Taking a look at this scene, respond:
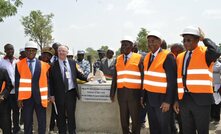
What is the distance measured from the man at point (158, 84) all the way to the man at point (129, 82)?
1.33 ft

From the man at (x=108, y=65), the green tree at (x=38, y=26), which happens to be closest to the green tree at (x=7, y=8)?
the man at (x=108, y=65)

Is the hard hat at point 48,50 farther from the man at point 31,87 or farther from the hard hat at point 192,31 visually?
the hard hat at point 192,31

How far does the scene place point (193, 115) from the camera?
4.36 metres

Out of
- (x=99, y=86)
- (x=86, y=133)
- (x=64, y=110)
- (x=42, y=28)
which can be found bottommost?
(x=86, y=133)

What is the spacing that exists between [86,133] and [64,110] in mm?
851

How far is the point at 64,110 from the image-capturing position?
6.05m

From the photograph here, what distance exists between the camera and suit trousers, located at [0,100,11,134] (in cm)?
604

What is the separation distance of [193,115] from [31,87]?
2.85 meters

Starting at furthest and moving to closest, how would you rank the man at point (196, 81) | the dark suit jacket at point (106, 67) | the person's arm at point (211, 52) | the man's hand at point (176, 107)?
the dark suit jacket at point (106, 67) < the man's hand at point (176, 107) < the man at point (196, 81) < the person's arm at point (211, 52)

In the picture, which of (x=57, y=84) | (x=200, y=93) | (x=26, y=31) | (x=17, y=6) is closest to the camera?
(x=200, y=93)

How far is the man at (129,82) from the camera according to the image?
5.45 m

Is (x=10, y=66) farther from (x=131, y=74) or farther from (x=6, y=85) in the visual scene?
(x=131, y=74)

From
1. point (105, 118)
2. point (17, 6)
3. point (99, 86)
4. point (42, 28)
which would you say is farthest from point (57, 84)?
point (42, 28)

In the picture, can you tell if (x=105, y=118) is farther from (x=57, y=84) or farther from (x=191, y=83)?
(x=191, y=83)
